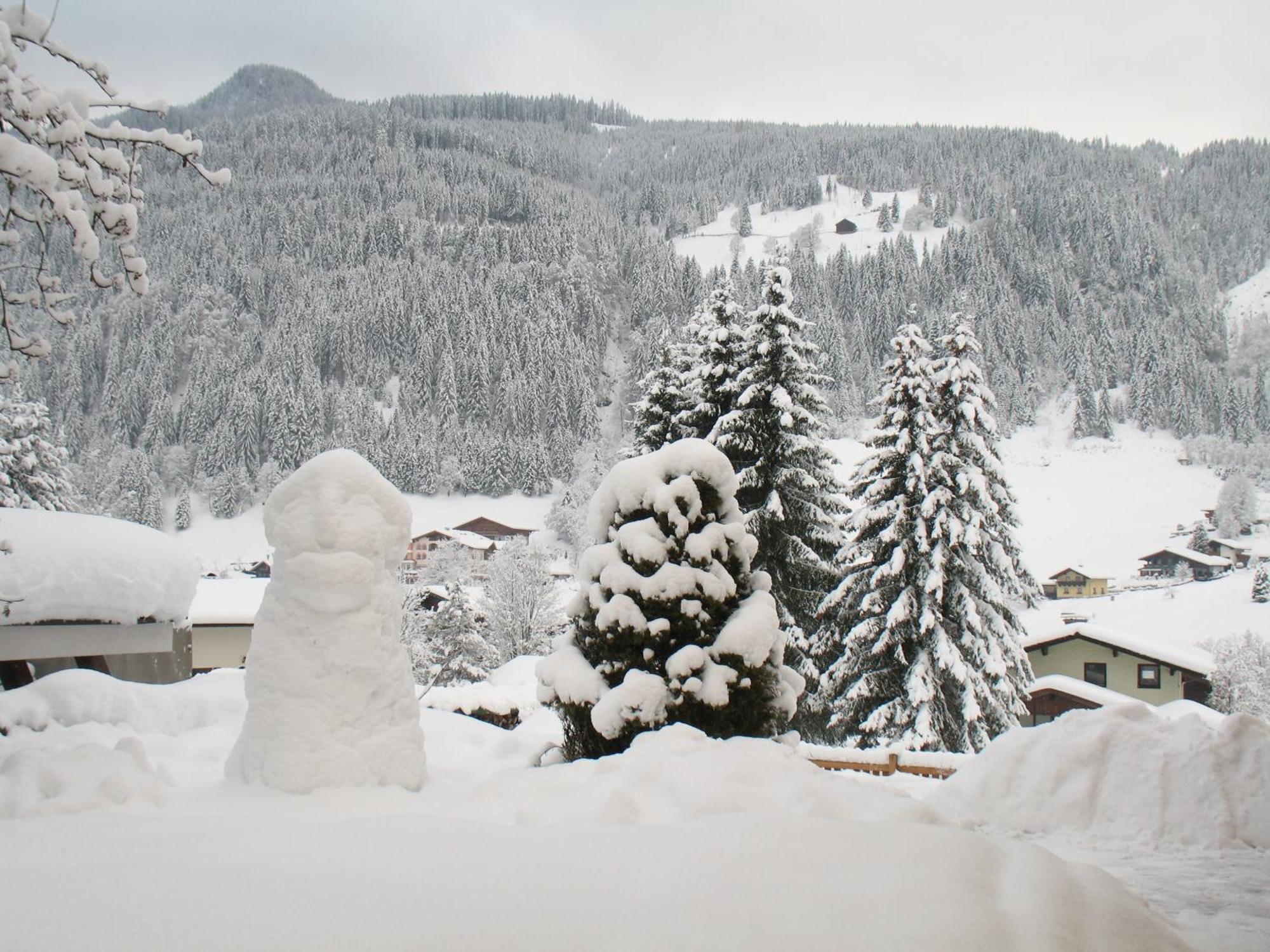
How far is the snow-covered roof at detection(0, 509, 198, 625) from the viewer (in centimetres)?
603

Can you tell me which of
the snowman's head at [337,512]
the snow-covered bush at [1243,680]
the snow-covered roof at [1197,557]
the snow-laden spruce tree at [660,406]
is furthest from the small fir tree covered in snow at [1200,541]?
the snowman's head at [337,512]

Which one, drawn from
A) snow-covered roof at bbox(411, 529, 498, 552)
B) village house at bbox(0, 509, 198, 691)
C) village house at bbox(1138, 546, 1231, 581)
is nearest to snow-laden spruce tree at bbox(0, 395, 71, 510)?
village house at bbox(0, 509, 198, 691)

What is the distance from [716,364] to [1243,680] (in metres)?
27.1

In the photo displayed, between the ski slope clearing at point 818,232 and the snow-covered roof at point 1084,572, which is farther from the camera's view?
the ski slope clearing at point 818,232

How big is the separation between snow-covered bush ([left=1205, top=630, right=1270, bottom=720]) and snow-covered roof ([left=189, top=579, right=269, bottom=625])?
34144 millimetres

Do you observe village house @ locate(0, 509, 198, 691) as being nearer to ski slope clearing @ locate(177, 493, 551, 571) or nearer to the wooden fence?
Result: the wooden fence

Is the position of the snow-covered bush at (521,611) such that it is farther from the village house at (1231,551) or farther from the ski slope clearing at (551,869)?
the village house at (1231,551)

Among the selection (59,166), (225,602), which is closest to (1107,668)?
(225,602)

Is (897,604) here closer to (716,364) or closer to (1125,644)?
(716,364)

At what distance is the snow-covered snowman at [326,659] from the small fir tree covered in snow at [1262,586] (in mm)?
47709

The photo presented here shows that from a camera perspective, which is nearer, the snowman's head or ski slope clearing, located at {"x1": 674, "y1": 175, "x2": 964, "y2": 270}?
the snowman's head

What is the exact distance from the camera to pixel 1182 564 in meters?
56.9

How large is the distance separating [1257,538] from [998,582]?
5858 cm

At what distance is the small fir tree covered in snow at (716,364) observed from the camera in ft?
55.9
